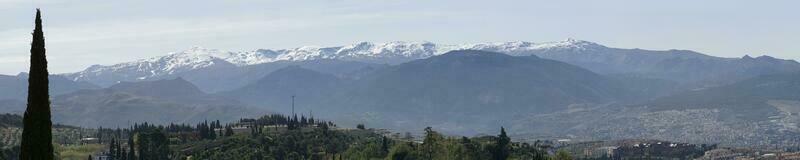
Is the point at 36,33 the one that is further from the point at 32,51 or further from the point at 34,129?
the point at 34,129

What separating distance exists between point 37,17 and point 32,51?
2.26 m

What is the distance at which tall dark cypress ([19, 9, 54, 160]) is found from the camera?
6431cm

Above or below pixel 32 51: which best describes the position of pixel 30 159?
below

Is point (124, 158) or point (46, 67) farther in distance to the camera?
point (124, 158)

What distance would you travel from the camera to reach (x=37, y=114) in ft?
212

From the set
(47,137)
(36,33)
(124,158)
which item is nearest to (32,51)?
(36,33)

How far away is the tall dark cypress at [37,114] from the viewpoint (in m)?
64.3

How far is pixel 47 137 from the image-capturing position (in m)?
64.6

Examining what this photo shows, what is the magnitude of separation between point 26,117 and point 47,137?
5.42 ft

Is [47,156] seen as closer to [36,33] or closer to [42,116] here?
[42,116]

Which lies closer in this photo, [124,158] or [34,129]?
[34,129]

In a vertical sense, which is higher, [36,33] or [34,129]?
[36,33]

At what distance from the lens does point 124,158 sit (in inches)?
7461

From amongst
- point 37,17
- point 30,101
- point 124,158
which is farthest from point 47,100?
point 124,158
